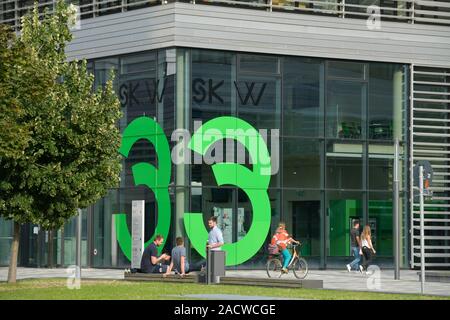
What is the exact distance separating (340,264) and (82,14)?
37.8ft

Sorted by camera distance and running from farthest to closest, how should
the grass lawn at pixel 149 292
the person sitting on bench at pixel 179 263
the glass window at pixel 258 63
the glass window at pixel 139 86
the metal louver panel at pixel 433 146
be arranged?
1. the metal louver panel at pixel 433 146
2. the glass window at pixel 258 63
3. the glass window at pixel 139 86
4. the person sitting on bench at pixel 179 263
5. the grass lawn at pixel 149 292

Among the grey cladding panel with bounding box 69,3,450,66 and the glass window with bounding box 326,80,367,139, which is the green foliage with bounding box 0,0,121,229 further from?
the glass window with bounding box 326,80,367,139

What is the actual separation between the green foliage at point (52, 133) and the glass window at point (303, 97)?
34.2 feet

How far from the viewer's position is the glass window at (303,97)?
36.9 m

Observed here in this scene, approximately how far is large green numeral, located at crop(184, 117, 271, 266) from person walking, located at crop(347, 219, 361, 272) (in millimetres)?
2667

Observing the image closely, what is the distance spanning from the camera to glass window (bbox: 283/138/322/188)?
121 feet

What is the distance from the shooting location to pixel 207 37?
3562 cm

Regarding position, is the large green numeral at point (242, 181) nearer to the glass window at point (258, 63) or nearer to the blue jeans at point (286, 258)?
the glass window at point (258, 63)

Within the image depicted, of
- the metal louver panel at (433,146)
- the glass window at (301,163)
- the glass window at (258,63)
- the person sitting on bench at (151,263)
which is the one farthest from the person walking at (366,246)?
the person sitting on bench at (151,263)

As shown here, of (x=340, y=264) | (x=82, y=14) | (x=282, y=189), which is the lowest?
(x=340, y=264)

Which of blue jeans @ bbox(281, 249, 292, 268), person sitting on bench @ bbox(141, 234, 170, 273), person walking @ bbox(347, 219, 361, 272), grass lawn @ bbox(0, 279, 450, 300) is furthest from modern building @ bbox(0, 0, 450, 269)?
grass lawn @ bbox(0, 279, 450, 300)

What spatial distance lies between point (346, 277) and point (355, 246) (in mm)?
4805
